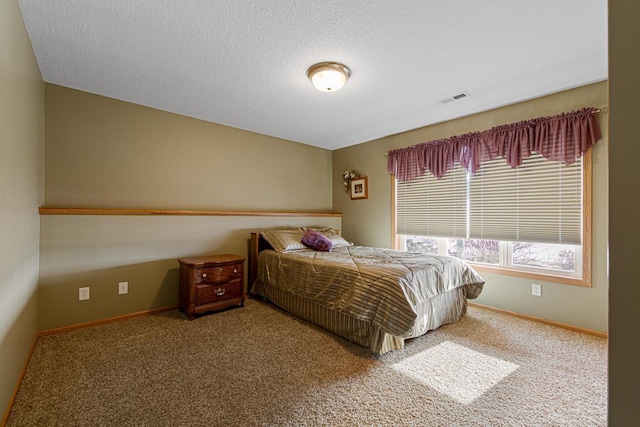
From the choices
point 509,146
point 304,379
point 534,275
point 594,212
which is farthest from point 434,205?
point 304,379

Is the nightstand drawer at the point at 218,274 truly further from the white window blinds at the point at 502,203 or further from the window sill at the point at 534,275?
the window sill at the point at 534,275

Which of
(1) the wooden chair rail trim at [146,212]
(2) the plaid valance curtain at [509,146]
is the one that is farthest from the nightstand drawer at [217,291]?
(2) the plaid valance curtain at [509,146]

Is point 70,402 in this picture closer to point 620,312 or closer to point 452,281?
point 620,312

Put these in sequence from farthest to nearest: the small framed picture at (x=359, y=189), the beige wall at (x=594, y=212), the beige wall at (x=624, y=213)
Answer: the small framed picture at (x=359, y=189) < the beige wall at (x=594, y=212) < the beige wall at (x=624, y=213)

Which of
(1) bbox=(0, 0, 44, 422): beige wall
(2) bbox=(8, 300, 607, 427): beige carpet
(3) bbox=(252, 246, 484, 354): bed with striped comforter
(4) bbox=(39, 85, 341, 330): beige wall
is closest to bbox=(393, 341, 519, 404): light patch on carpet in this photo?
(2) bbox=(8, 300, 607, 427): beige carpet

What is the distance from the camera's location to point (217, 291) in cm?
305

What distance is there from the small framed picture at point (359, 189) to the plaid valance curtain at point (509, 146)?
608mm

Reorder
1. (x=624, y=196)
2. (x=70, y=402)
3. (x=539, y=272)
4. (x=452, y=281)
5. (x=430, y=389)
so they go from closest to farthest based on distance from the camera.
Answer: (x=624, y=196) < (x=70, y=402) < (x=430, y=389) < (x=452, y=281) < (x=539, y=272)

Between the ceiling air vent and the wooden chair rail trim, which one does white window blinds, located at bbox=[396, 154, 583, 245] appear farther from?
the wooden chair rail trim

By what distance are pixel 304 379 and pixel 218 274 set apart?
1.63 meters

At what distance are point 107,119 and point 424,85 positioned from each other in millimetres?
3199

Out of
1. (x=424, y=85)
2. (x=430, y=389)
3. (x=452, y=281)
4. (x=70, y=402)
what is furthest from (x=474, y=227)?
(x=70, y=402)

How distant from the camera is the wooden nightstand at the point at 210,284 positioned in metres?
2.89

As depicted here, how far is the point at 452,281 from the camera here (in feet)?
8.69
